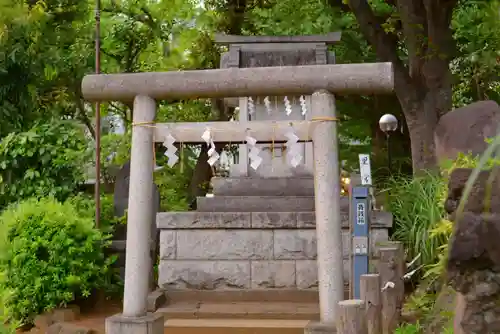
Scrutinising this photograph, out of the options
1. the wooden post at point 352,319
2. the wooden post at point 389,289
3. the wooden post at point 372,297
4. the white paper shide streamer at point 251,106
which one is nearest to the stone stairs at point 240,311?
the wooden post at point 389,289

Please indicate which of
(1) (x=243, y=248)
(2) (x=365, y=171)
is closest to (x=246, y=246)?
(1) (x=243, y=248)

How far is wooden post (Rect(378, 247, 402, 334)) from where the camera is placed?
19.5ft

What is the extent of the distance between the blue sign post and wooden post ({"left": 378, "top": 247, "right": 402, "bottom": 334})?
3.26 feet

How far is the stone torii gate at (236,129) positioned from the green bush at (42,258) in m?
3.20

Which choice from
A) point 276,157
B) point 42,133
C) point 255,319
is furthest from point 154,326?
point 42,133

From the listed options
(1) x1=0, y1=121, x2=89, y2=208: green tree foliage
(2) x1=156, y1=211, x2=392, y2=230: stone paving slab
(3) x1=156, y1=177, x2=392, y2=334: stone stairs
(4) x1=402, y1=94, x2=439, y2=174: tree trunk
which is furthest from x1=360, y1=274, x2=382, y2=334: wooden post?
(1) x1=0, y1=121, x2=89, y2=208: green tree foliage

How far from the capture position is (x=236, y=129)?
18.7 ft

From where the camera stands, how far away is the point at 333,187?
536 cm

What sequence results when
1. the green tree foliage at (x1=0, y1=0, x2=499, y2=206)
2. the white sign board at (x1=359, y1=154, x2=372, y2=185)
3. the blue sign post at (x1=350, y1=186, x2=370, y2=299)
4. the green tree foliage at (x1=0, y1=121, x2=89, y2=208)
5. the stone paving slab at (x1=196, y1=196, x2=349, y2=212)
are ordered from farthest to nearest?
1. the green tree foliage at (x1=0, y1=0, x2=499, y2=206)
2. the green tree foliage at (x1=0, y1=121, x2=89, y2=208)
3. the stone paving slab at (x1=196, y1=196, x2=349, y2=212)
4. the white sign board at (x1=359, y1=154, x2=372, y2=185)
5. the blue sign post at (x1=350, y1=186, x2=370, y2=299)

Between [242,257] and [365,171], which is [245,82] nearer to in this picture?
[365,171]

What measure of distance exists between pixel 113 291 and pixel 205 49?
23.2ft

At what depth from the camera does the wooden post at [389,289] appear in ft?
19.5

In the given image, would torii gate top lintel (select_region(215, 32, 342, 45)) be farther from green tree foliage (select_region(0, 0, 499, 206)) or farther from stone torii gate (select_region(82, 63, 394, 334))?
stone torii gate (select_region(82, 63, 394, 334))

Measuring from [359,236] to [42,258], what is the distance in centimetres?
454
